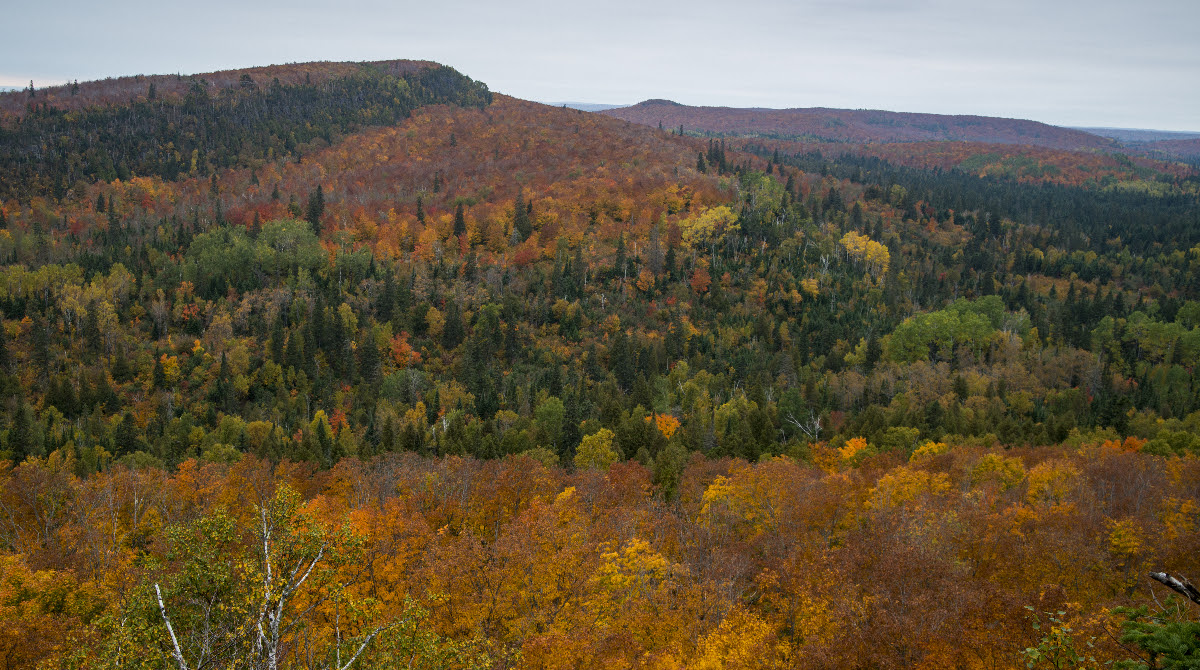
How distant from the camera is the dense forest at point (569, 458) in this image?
2538 centimetres

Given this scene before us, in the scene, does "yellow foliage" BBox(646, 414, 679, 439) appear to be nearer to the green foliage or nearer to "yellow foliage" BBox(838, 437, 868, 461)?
"yellow foliage" BBox(838, 437, 868, 461)

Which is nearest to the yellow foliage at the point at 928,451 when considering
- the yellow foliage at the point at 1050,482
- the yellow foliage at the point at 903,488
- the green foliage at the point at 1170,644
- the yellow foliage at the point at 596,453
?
the yellow foliage at the point at 1050,482

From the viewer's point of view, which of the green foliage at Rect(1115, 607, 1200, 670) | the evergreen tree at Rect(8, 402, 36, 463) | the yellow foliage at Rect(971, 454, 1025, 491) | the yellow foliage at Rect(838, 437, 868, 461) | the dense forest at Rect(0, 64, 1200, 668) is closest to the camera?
the green foliage at Rect(1115, 607, 1200, 670)

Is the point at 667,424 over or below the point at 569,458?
below

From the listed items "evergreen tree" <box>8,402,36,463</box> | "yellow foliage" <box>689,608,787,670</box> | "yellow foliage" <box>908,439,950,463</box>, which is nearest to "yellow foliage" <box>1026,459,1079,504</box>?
"yellow foliage" <box>908,439,950,463</box>

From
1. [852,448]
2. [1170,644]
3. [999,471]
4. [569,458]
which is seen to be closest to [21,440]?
[569,458]

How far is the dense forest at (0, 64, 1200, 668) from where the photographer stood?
2538cm

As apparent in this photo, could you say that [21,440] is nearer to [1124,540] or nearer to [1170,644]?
[1124,540]

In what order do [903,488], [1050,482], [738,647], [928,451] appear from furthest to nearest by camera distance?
[928,451] < [1050,482] < [903,488] < [738,647]

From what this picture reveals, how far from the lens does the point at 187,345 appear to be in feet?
469

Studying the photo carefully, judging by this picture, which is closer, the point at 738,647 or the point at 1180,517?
the point at 738,647

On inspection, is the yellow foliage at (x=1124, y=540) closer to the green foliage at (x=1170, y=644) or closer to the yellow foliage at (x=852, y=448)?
the green foliage at (x=1170, y=644)

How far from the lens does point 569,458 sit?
3578 inches

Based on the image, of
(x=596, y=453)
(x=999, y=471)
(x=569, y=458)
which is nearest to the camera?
(x=999, y=471)
